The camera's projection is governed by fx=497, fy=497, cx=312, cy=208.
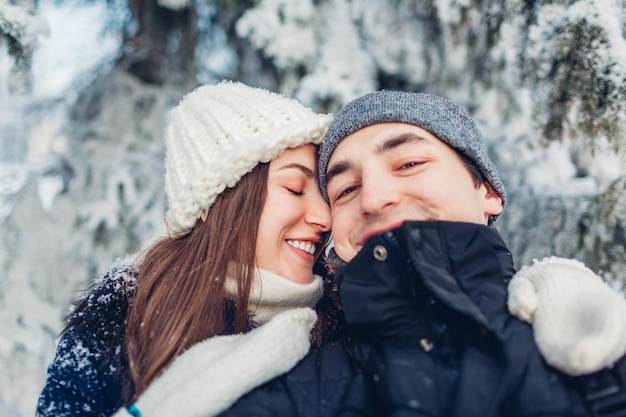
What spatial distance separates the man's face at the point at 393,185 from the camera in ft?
4.31

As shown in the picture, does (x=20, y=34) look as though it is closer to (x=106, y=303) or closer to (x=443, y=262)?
(x=106, y=303)

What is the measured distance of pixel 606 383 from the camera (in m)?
1.01

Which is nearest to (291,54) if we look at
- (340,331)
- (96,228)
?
(96,228)

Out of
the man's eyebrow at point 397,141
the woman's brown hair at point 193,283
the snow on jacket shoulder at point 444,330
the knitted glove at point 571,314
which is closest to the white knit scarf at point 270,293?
the woman's brown hair at point 193,283

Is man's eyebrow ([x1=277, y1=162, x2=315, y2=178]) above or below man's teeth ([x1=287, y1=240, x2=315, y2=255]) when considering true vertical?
above

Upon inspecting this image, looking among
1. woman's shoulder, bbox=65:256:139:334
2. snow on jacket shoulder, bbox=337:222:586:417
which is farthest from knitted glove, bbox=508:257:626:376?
woman's shoulder, bbox=65:256:139:334

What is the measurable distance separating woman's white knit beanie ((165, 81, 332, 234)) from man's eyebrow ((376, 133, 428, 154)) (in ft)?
1.38

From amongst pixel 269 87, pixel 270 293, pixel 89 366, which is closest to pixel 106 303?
pixel 89 366

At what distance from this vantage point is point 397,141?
1.38 meters

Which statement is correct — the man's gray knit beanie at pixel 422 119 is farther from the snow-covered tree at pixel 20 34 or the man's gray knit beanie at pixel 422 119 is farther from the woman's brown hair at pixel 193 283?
the snow-covered tree at pixel 20 34

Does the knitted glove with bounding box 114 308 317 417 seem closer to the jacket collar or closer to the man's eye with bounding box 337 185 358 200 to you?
the jacket collar

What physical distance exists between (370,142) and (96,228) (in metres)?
2.26

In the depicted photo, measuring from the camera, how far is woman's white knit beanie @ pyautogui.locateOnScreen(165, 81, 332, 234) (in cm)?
170

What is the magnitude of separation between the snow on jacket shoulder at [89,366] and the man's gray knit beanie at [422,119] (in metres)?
0.92
